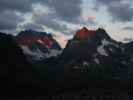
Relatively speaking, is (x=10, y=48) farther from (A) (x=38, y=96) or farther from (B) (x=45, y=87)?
(A) (x=38, y=96)

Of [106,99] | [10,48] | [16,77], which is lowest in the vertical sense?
[106,99]

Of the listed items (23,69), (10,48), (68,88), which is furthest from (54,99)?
(10,48)

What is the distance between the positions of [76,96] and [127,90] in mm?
25825

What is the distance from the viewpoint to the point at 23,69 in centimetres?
16550

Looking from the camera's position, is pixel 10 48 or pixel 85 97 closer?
pixel 85 97

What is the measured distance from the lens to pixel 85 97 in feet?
401

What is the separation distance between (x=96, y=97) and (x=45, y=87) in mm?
27665

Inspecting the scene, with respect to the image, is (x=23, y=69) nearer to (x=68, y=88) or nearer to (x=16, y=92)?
(x=68, y=88)

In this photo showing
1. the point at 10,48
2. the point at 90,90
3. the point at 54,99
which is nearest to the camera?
the point at 54,99

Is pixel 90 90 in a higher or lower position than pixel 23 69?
lower

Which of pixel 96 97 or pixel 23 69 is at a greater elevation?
pixel 23 69

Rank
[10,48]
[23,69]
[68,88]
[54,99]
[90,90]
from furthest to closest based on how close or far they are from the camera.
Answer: [10,48] < [23,69] < [68,88] < [90,90] < [54,99]

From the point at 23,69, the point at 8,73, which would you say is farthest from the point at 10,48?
the point at 8,73

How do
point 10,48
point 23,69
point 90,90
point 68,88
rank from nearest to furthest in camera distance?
point 90,90
point 68,88
point 23,69
point 10,48
